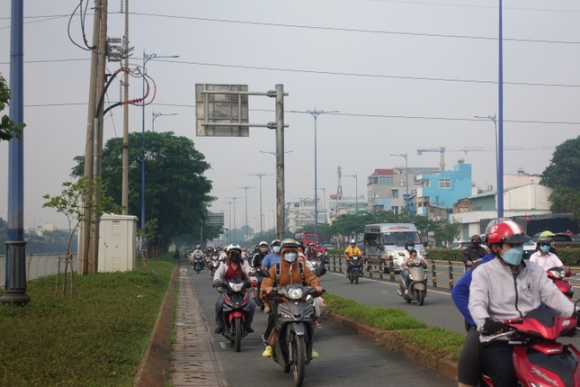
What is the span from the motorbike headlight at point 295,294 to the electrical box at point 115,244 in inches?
978

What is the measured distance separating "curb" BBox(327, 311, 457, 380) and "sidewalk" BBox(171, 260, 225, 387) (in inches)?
100

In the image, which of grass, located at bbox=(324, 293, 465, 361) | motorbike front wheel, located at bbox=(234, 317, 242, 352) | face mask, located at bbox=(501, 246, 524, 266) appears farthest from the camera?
motorbike front wheel, located at bbox=(234, 317, 242, 352)

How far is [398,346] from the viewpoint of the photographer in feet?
38.9

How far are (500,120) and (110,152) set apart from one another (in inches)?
1734

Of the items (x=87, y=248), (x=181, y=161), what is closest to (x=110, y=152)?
(x=181, y=161)

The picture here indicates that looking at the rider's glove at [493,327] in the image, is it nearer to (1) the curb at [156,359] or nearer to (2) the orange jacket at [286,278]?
(1) the curb at [156,359]

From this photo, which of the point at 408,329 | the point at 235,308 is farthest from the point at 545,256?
the point at 235,308

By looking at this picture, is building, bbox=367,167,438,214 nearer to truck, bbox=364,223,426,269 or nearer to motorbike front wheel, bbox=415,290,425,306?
truck, bbox=364,223,426,269

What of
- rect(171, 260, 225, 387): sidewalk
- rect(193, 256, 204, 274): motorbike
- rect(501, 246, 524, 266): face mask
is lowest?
rect(193, 256, 204, 274): motorbike

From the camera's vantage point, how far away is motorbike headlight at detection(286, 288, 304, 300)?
977 cm

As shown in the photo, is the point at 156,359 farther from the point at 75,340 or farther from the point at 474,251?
the point at 474,251

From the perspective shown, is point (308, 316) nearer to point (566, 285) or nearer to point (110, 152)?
point (566, 285)

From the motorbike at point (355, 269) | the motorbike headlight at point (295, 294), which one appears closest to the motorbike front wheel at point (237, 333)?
the motorbike headlight at point (295, 294)

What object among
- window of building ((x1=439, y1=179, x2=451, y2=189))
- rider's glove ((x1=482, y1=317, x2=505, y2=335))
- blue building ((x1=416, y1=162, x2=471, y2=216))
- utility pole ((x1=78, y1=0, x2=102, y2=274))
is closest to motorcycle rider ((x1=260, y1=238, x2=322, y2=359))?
rider's glove ((x1=482, y1=317, x2=505, y2=335))
